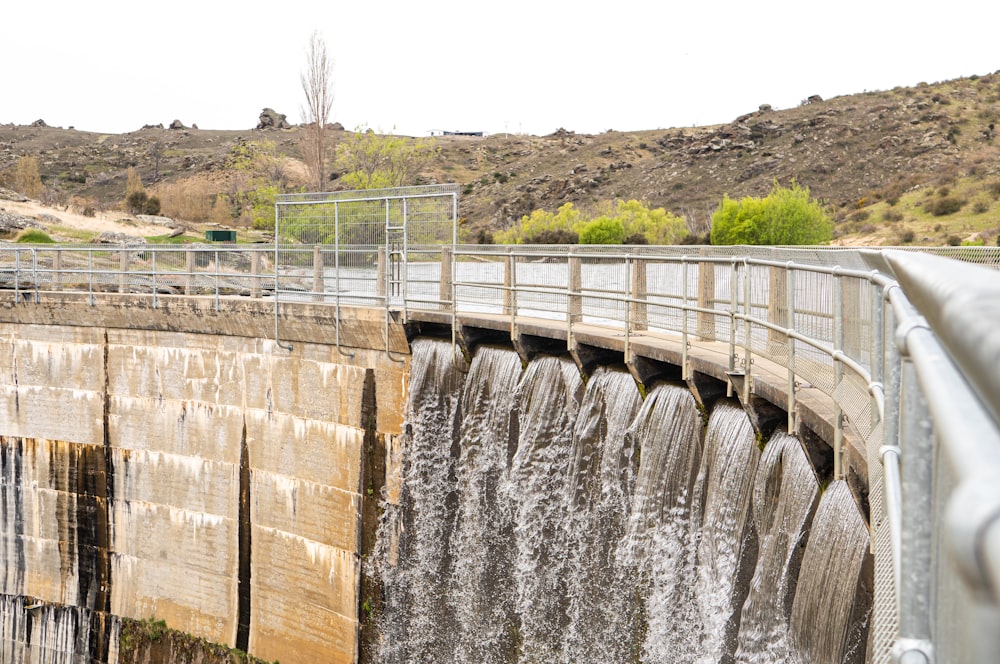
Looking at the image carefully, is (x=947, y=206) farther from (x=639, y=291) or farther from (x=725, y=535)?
(x=725, y=535)

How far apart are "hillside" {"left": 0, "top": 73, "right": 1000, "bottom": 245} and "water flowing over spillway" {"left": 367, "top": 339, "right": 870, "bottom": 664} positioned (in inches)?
788

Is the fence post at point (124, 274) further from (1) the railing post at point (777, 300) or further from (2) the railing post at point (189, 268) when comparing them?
(1) the railing post at point (777, 300)

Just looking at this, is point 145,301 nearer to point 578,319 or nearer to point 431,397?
point 431,397

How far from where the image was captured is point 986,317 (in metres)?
0.80

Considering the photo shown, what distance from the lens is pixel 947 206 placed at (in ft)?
116

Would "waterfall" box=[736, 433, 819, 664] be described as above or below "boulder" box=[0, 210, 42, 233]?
below

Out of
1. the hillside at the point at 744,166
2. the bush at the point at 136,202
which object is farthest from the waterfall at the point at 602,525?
the bush at the point at 136,202

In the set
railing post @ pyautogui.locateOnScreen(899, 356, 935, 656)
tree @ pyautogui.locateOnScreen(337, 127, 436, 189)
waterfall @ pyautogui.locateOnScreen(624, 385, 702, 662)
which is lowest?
waterfall @ pyautogui.locateOnScreen(624, 385, 702, 662)

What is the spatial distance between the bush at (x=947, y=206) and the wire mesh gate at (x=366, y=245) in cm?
2528

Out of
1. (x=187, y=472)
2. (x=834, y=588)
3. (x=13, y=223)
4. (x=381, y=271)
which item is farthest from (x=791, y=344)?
(x=13, y=223)

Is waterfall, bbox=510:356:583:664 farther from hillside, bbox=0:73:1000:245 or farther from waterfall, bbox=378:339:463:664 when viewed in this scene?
hillside, bbox=0:73:1000:245

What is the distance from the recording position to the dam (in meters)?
2.82

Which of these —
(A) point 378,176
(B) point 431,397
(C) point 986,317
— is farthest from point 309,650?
(A) point 378,176

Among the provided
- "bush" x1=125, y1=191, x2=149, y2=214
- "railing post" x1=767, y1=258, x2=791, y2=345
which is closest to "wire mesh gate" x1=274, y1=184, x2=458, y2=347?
"railing post" x1=767, y1=258, x2=791, y2=345
